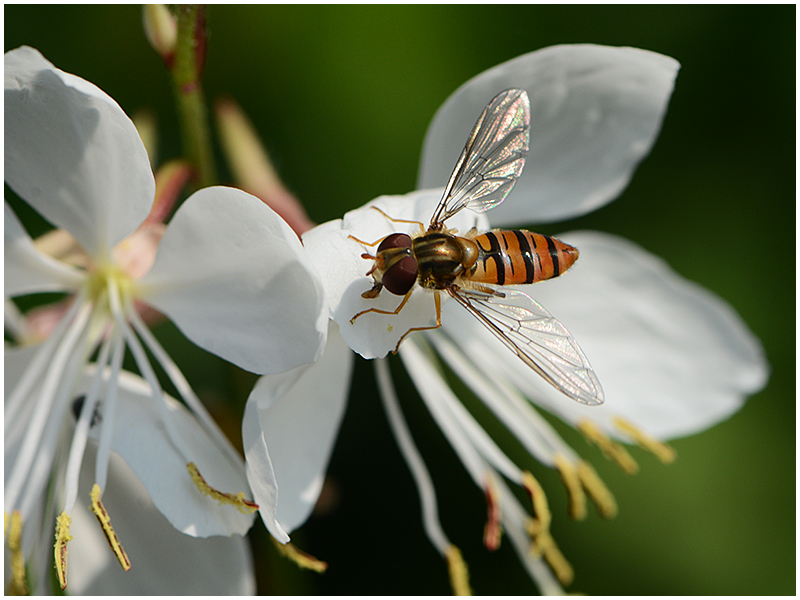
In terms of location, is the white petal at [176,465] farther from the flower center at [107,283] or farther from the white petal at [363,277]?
the white petal at [363,277]

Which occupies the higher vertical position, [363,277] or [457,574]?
[363,277]

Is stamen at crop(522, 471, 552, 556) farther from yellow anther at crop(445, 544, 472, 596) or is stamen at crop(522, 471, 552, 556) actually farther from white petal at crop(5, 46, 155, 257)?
white petal at crop(5, 46, 155, 257)

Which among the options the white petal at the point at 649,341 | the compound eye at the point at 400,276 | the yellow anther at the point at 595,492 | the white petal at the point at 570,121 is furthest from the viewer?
the white petal at the point at 649,341

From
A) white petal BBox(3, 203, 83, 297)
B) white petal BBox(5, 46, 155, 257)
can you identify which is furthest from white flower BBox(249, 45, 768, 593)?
white petal BBox(3, 203, 83, 297)

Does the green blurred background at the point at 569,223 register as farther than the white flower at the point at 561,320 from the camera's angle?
Yes

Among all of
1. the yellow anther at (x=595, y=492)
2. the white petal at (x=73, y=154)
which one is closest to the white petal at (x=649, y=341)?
the yellow anther at (x=595, y=492)

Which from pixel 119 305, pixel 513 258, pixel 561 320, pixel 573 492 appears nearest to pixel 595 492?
pixel 573 492

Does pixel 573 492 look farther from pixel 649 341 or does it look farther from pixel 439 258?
pixel 439 258
